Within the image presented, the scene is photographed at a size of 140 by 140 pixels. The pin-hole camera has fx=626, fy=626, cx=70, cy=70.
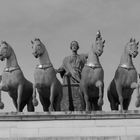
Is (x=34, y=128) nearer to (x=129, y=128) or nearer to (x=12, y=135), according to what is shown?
(x=12, y=135)

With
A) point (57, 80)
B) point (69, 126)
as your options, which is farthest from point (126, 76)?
point (69, 126)

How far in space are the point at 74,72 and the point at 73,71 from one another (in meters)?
0.04

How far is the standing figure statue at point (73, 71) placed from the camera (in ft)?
58.4

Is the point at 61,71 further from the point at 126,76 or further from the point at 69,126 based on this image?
the point at 69,126

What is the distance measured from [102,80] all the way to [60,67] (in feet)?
7.66

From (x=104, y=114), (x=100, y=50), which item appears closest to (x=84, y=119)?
(x=104, y=114)

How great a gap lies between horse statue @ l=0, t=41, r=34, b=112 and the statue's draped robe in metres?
1.55

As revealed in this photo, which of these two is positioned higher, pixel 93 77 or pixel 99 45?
pixel 99 45

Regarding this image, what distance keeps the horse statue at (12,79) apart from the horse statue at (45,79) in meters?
0.44

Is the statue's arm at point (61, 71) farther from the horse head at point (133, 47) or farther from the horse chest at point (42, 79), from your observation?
the horse head at point (133, 47)

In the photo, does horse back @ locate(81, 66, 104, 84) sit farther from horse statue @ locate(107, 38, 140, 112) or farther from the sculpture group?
horse statue @ locate(107, 38, 140, 112)

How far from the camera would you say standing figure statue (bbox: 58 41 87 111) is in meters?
17.8

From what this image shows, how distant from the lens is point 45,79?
16.3m

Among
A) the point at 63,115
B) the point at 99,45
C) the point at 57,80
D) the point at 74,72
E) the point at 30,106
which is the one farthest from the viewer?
the point at 74,72
